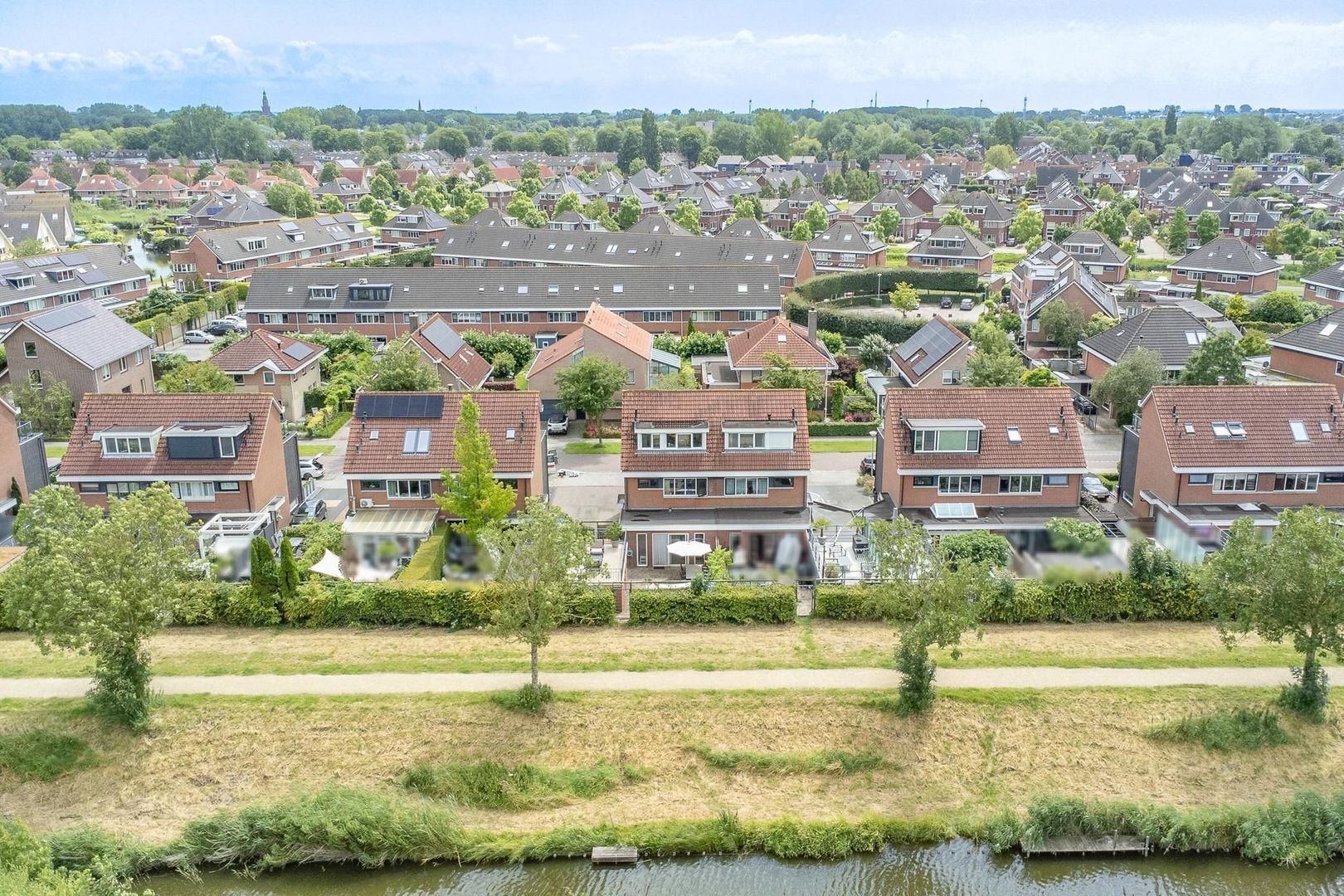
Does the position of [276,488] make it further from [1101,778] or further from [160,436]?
[1101,778]

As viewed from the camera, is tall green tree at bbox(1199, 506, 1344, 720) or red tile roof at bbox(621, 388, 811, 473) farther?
red tile roof at bbox(621, 388, 811, 473)

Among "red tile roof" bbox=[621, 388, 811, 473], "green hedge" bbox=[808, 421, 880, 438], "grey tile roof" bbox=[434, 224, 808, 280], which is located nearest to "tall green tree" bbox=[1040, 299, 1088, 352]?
"green hedge" bbox=[808, 421, 880, 438]

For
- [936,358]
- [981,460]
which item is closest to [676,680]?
[981,460]

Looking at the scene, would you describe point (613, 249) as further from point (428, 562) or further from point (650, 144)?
point (650, 144)

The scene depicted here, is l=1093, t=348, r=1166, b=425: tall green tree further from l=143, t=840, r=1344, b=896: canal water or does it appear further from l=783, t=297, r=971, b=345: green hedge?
l=143, t=840, r=1344, b=896: canal water

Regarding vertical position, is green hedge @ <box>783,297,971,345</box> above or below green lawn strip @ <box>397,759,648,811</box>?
above

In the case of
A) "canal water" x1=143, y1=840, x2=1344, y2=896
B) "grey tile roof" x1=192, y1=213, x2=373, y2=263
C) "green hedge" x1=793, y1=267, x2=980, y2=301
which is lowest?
"canal water" x1=143, y1=840, x2=1344, y2=896

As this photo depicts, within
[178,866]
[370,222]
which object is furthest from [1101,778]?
[370,222]
